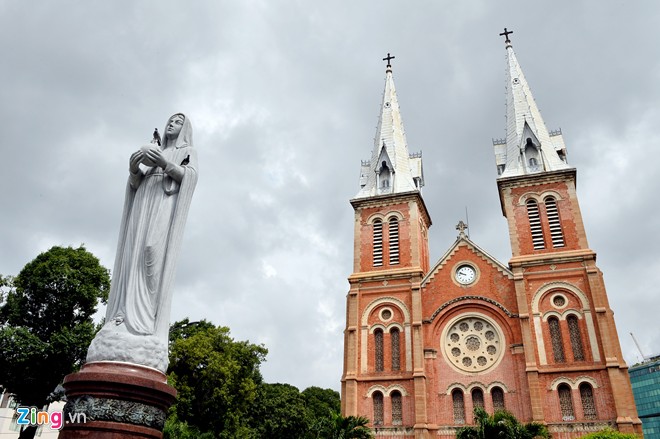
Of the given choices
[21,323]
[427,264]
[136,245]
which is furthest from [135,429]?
[427,264]

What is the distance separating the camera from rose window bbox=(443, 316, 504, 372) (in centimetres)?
2734

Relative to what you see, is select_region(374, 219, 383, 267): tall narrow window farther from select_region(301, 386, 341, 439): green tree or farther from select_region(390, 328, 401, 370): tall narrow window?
select_region(301, 386, 341, 439): green tree

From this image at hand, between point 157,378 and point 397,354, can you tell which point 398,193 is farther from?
point 157,378

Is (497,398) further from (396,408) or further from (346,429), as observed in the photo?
(346,429)

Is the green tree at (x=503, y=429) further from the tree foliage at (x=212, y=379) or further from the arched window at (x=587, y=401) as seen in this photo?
the tree foliage at (x=212, y=379)

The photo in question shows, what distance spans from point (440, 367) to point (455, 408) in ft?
7.07

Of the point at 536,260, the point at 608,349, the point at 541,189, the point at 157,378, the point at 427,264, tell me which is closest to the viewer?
the point at 157,378

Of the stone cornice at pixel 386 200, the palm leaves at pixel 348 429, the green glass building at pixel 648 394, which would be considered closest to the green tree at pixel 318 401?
the stone cornice at pixel 386 200

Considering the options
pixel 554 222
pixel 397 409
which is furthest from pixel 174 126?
pixel 554 222

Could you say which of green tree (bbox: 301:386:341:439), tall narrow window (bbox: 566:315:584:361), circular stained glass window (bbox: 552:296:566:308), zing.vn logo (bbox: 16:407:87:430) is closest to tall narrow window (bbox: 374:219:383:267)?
circular stained glass window (bbox: 552:296:566:308)

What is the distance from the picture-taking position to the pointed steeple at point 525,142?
31.9m

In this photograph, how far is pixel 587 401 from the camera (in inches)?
967

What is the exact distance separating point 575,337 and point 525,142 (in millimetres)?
12477

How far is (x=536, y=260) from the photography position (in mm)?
28297
